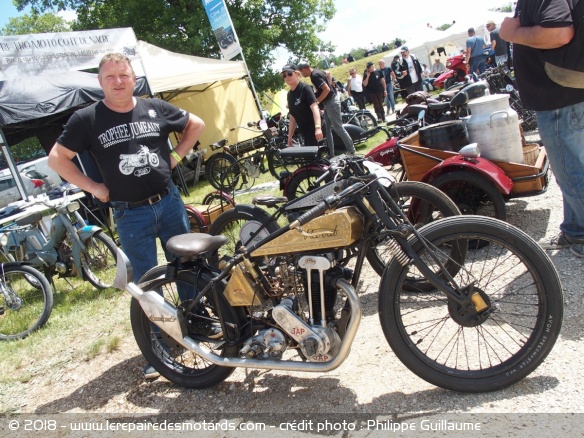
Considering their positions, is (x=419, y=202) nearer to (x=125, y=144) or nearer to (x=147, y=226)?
(x=147, y=226)

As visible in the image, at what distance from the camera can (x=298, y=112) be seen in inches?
265

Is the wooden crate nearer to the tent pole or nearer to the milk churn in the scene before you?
the milk churn

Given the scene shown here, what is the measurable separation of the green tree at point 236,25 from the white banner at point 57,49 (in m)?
9.21

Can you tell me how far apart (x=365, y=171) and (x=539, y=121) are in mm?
Answer: 1498

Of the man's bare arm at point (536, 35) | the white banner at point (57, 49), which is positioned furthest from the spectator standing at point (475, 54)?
the man's bare arm at point (536, 35)

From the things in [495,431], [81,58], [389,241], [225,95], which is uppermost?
[81,58]

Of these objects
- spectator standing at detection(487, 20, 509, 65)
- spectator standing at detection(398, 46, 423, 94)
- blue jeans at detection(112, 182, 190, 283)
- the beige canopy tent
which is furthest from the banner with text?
blue jeans at detection(112, 182, 190, 283)

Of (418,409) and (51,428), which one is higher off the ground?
(51,428)

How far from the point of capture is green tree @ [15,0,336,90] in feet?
61.6

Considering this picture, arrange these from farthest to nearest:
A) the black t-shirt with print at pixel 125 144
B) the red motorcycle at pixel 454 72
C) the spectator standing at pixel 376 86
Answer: the red motorcycle at pixel 454 72
the spectator standing at pixel 376 86
the black t-shirt with print at pixel 125 144

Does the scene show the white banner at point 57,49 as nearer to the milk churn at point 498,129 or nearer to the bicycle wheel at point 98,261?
the bicycle wheel at point 98,261

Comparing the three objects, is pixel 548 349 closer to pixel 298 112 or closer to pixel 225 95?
pixel 298 112

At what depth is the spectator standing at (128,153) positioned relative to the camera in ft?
9.53

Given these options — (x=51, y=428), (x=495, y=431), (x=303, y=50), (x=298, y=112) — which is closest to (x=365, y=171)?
(x=495, y=431)
